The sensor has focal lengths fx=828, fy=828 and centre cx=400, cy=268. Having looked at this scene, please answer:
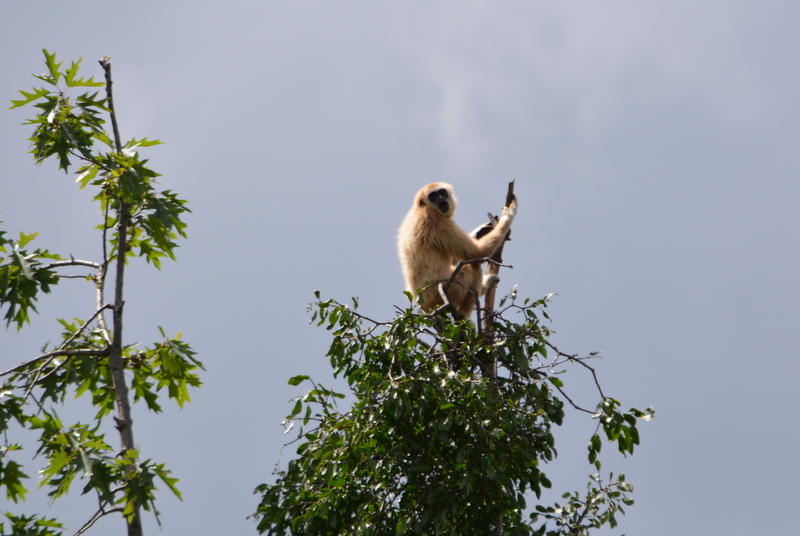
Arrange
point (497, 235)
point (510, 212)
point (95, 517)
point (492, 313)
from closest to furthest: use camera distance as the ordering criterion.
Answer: point (95, 517), point (492, 313), point (510, 212), point (497, 235)

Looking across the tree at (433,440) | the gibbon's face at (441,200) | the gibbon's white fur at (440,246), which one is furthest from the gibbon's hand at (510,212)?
the tree at (433,440)

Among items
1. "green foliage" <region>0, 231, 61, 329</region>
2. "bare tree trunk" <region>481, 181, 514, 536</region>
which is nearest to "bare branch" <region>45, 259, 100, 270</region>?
"green foliage" <region>0, 231, 61, 329</region>

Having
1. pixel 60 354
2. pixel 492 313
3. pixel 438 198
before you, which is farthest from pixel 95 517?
pixel 438 198

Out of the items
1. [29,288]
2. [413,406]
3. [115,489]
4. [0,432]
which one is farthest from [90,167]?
[413,406]

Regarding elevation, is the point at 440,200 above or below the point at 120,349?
above

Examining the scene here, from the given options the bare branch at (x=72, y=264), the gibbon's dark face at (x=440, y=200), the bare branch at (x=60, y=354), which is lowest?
the bare branch at (x=60, y=354)

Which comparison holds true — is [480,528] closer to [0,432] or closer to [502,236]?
[0,432]

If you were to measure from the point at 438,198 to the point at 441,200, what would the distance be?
0.07m

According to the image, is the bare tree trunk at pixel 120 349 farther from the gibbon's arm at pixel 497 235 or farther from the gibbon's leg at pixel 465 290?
the gibbon's arm at pixel 497 235

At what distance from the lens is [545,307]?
20.1ft

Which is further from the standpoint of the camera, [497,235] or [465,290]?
[497,235]

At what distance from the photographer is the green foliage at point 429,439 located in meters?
5.27

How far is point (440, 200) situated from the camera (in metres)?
9.59

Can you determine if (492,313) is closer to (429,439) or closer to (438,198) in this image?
(429,439)
